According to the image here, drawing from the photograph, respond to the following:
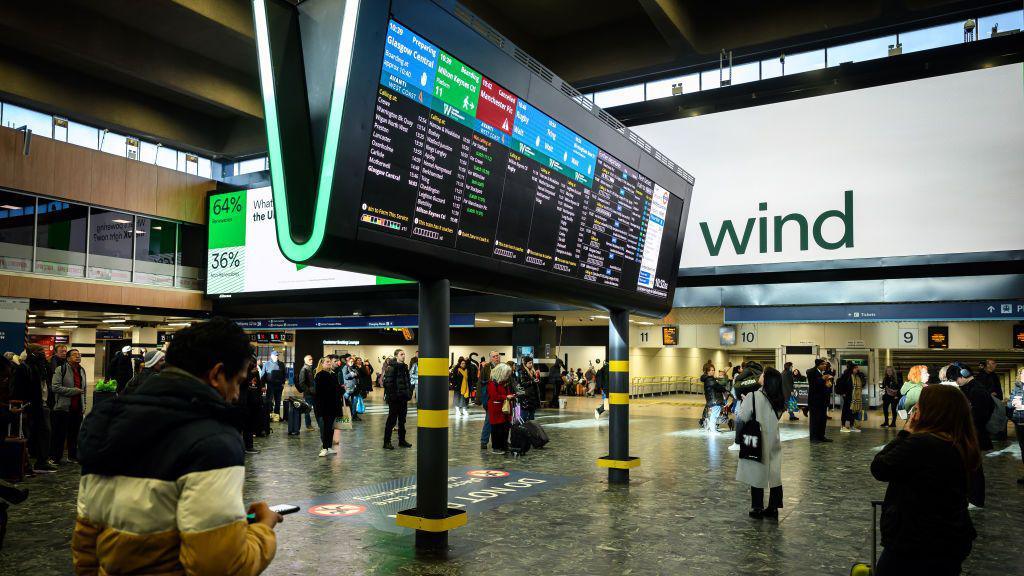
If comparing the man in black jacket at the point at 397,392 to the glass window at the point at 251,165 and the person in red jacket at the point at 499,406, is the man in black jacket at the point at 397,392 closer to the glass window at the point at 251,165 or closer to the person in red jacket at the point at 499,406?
the person in red jacket at the point at 499,406

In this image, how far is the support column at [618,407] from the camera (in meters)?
9.07

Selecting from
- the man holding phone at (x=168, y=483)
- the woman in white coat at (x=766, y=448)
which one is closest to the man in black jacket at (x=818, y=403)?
the woman in white coat at (x=766, y=448)

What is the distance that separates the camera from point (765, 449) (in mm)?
7066

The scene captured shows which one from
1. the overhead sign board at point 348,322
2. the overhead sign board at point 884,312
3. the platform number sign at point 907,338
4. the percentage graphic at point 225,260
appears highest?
the percentage graphic at point 225,260

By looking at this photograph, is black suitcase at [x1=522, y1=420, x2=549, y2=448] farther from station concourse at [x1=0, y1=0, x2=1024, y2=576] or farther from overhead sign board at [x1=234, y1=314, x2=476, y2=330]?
overhead sign board at [x1=234, y1=314, x2=476, y2=330]

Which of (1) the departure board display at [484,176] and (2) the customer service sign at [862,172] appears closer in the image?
(1) the departure board display at [484,176]

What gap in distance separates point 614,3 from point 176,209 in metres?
14.7

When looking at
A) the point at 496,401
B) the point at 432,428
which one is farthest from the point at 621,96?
the point at 432,428

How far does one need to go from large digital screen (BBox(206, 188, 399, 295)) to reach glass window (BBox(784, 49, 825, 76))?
14052 millimetres

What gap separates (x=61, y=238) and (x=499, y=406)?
14000 mm

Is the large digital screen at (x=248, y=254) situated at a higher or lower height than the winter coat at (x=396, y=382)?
higher

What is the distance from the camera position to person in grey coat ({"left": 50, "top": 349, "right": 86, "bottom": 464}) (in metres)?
10.1

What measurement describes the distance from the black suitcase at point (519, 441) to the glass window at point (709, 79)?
1307cm

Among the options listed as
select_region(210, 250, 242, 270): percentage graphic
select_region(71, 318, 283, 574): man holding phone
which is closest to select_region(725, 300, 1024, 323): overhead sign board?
select_region(210, 250, 242, 270): percentage graphic
